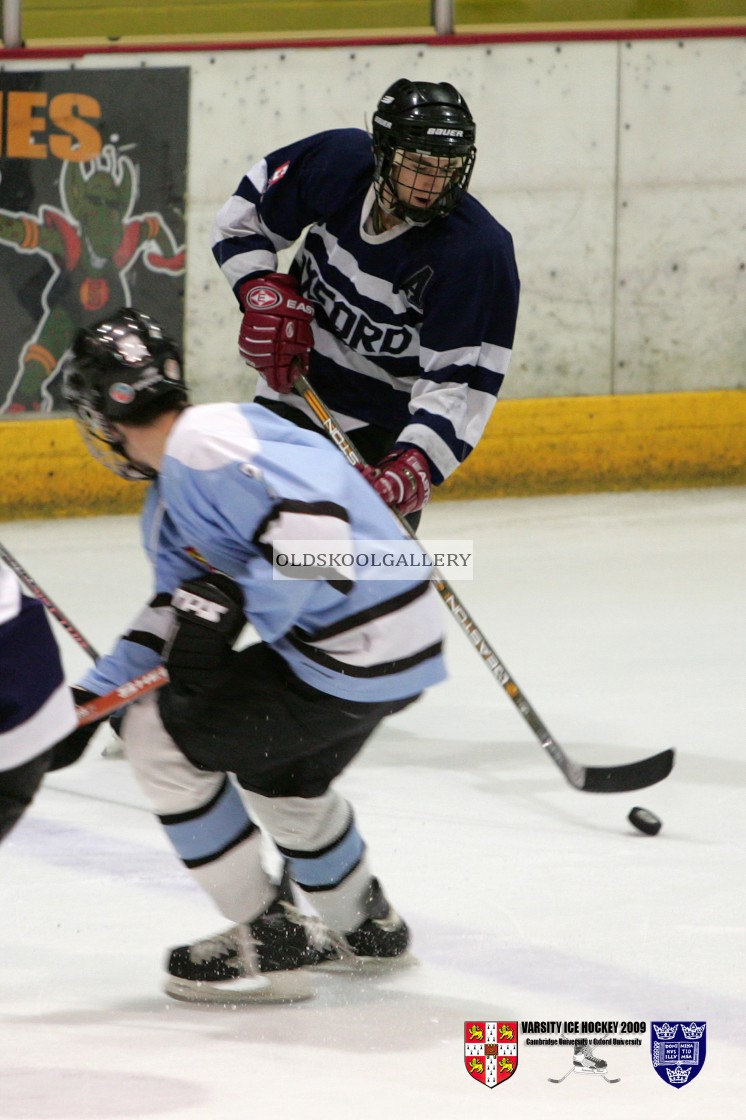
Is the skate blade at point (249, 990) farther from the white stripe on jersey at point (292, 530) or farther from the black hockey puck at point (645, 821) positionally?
the black hockey puck at point (645, 821)

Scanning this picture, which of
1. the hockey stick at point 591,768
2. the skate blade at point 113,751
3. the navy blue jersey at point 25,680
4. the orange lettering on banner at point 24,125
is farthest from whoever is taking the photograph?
the orange lettering on banner at point 24,125

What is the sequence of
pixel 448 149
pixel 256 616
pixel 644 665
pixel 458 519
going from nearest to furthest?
pixel 256 616, pixel 448 149, pixel 644 665, pixel 458 519

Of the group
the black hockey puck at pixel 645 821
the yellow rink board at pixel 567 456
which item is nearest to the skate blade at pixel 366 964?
the black hockey puck at pixel 645 821

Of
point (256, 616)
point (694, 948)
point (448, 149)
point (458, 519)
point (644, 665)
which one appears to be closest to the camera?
point (256, 616)

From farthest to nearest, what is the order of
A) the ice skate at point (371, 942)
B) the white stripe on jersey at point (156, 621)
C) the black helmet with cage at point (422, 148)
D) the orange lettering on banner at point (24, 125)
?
the orange lettering on banner at point (24, 125)
the black helmet with cage at point (422, 148)
the ice skate at point (371, 942)
the white stripe on jersey at point (156, 621)

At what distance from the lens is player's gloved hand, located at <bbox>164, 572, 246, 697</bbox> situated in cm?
203

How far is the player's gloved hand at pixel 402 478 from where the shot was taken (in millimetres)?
2820

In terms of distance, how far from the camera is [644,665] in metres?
3.84

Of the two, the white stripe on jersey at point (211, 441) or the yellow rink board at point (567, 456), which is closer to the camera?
the white stripe on jersey at point (211, 441)

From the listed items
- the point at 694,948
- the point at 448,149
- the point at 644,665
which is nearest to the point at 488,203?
the point at 644,665

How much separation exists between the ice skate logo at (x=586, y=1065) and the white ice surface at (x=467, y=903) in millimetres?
15

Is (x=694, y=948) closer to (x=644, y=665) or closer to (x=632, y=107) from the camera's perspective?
(x=644, y=665)

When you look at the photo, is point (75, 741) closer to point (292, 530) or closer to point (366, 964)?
point (292, 530)

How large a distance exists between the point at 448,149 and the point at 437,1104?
145 centimetres
